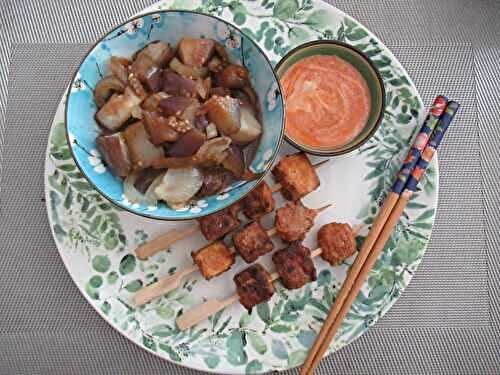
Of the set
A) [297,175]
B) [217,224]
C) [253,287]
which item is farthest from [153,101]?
[253,287]

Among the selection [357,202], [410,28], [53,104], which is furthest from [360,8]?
[53,104]

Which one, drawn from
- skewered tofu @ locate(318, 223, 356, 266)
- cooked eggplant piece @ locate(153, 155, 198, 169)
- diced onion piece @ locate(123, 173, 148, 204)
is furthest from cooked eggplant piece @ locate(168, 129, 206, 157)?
skewered tofu @ locate(318, 223, 356, 266)

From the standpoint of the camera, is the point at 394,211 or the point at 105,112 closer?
the point at 105,112

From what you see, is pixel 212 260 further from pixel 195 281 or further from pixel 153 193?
pixel 153 193

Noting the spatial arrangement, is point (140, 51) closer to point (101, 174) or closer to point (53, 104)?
point (101, 174)

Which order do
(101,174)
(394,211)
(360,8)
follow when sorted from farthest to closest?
(360,8) → (394,211) → (101,174)

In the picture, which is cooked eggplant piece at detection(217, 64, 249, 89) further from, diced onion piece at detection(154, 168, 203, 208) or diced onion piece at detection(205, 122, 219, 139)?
diced onion piece at detection(154, 168, 203, 208)

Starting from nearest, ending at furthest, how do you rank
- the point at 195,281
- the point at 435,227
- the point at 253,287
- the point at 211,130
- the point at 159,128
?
the point at 159,128, the point at 211,130, the point at 253,287, the point at 195,281, the point at 435,227
